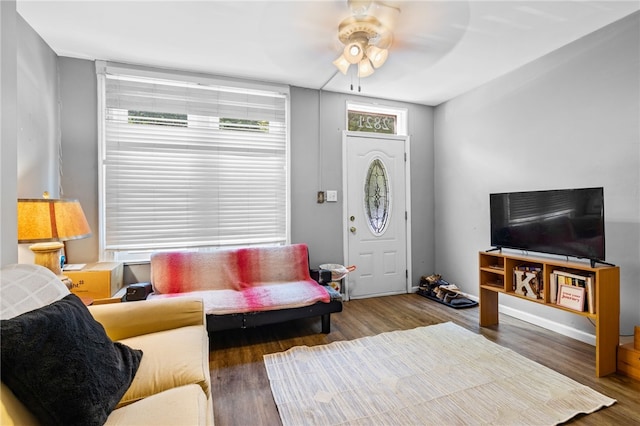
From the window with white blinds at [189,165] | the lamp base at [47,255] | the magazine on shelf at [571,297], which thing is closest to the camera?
the lamp base at [47,255]

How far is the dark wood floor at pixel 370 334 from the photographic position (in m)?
1.77

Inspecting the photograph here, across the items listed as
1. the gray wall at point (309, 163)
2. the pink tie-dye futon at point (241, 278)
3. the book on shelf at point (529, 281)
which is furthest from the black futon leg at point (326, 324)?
the book on shelf at point (529, 281)

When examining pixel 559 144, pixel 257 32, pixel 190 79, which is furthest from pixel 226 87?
pixel 559 144

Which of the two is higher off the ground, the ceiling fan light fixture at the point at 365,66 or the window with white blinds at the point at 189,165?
the ceiling fan light fixture at the point at 365,66

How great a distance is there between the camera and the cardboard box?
8.13 feet

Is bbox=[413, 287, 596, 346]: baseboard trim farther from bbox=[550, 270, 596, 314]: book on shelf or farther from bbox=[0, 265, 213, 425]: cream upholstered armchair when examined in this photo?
bbox=[0, 265, 213, 425]: cream upholstered armchair

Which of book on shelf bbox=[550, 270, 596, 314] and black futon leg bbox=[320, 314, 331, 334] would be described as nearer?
book on shelf bbox=[550, 270, 596, 314]

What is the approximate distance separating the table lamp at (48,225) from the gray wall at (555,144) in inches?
152

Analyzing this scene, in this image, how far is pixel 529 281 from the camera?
2.60m

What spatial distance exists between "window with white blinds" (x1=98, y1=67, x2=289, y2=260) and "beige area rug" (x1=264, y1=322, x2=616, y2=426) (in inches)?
63.5

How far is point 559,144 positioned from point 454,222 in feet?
4.90

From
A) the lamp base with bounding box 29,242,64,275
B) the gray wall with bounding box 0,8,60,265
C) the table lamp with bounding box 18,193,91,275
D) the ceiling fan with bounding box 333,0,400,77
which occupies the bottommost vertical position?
the lamp base with bounding box 29,242,64,275

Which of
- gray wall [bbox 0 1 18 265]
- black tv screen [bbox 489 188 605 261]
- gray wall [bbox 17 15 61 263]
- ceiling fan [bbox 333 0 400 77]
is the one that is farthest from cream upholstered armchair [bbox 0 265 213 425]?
black tv screen [bbox 489 188 605 261]

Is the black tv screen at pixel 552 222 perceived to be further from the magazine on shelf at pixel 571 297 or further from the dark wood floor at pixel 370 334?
the dark wood floor at pixel 370 334
